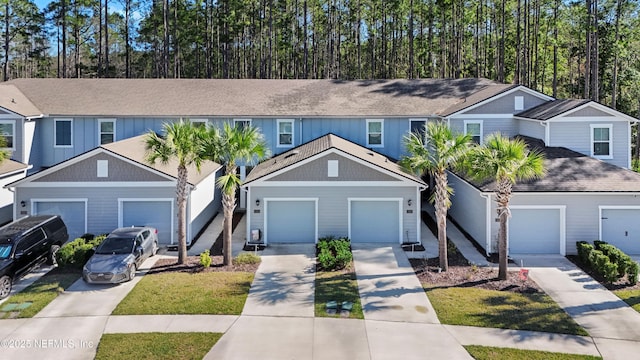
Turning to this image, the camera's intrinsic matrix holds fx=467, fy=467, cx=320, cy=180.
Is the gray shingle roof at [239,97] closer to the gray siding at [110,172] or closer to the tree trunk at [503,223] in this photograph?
the gray siding at [110,172]

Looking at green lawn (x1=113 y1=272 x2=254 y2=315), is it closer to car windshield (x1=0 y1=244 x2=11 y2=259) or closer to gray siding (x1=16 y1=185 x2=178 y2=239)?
car windshield (x1=0 y1=244 x2=11 y2=259)

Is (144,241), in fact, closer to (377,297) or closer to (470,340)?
(377,297)

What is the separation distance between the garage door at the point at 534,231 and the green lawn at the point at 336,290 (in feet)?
22.9

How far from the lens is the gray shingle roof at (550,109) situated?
21156 mm

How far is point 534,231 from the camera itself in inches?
717

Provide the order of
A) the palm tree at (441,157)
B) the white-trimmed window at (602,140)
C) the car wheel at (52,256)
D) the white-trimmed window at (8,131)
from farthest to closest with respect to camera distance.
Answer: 1. the white-trimmed window at (8,131)
2. the white-trimmed window at (602,140)
3. the car wheel at (52,256)
4. the palm tree at (441,157)

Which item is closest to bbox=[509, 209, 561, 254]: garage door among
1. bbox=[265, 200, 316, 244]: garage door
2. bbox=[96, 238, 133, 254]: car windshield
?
bbox=[265, 200, 316, 244]: garage door

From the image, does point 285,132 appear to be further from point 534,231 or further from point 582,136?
point 582,136

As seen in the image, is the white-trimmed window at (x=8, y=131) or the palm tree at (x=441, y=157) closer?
the palm tree at (x=441, y=157)

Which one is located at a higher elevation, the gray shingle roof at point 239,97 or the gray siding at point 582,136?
the gray shingle roof at point 239,97

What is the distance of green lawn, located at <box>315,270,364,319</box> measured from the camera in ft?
41.9

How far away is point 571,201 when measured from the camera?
58.6ft

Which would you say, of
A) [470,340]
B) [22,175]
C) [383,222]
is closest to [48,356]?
[470,340]

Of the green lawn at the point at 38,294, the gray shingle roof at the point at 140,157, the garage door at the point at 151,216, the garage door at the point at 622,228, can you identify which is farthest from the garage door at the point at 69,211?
the garage door at the point at 622,228
